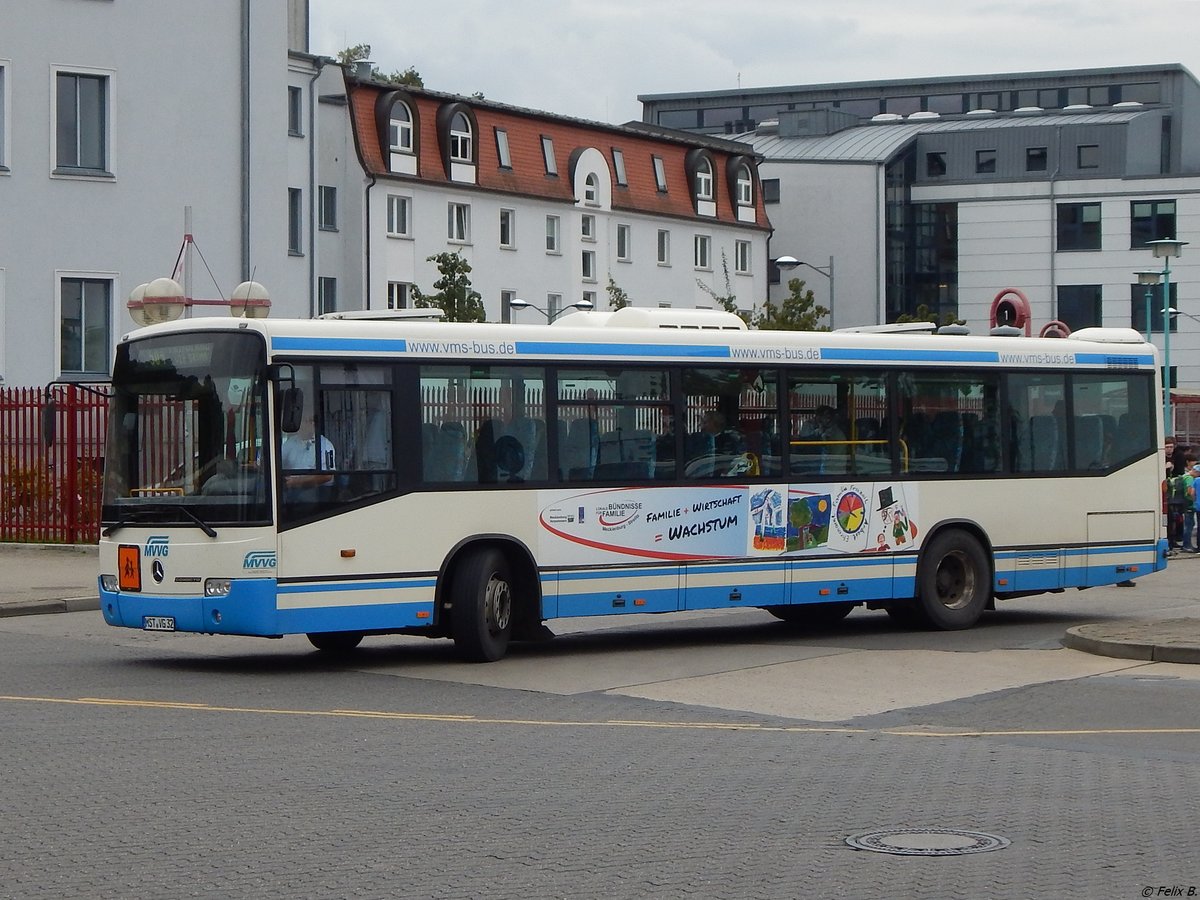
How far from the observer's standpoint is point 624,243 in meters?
75.2

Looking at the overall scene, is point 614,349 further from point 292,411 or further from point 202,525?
point 202,525

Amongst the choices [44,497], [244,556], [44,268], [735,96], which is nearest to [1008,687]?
→ [244,556]

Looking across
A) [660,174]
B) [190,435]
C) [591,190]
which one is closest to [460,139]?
[591,190]

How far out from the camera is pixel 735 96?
121 meters

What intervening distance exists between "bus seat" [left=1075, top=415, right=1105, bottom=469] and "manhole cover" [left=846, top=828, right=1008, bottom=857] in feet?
39.0

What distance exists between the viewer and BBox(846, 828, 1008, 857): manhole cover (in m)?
7.55

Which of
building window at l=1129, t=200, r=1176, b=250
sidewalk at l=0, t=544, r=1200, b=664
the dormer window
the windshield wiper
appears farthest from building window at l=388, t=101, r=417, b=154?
the windshield wiper

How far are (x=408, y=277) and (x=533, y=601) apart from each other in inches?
1968

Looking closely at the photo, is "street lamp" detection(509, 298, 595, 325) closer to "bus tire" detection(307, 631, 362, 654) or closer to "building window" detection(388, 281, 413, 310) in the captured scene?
"building window" detection(388, 281, 413, 310)

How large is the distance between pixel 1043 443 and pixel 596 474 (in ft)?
18.2

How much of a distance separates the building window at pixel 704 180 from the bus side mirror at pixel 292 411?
65.3 m

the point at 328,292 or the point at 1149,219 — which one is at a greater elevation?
the point at 1149,219

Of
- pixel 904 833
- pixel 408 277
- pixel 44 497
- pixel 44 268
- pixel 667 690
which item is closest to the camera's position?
pixel 904 833

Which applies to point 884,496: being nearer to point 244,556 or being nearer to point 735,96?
point 244,556
